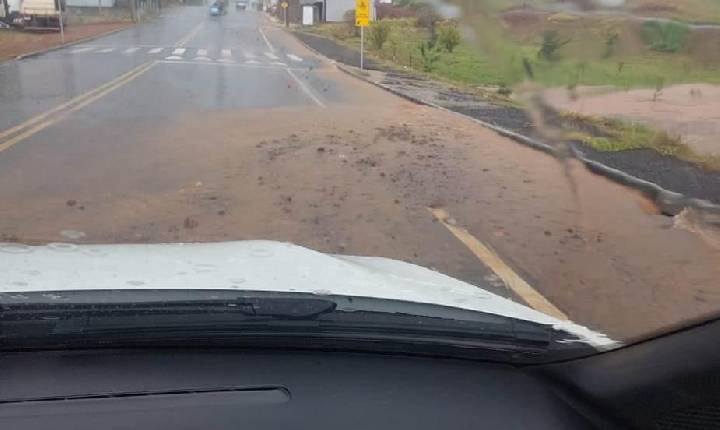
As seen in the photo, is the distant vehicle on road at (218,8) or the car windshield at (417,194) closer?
the car windshield at (417,194)

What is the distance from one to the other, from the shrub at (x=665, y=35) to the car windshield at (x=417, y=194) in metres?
0.01

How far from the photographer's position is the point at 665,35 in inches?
151

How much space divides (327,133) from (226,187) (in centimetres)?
417


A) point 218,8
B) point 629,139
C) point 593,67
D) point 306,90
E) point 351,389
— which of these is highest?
point 218,8

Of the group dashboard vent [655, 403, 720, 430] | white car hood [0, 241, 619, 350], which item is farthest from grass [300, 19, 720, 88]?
dashboard vent [655, 403, 720, 430]

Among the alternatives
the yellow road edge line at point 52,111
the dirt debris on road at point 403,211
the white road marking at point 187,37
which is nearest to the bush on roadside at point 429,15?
the dirt debris on road at point 403,211

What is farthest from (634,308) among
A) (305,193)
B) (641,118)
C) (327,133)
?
(327,133)

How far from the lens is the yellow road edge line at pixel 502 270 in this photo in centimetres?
507

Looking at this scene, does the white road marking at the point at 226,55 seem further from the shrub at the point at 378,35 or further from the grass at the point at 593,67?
the grass at the point at 593,67

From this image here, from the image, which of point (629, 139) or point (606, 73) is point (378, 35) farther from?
point (606, 73)

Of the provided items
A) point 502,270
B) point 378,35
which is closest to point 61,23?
point 378,35

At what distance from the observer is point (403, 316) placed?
2.29 m

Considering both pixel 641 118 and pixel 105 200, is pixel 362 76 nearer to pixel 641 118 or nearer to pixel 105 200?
pixel 641 118

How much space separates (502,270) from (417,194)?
8.44 feet
